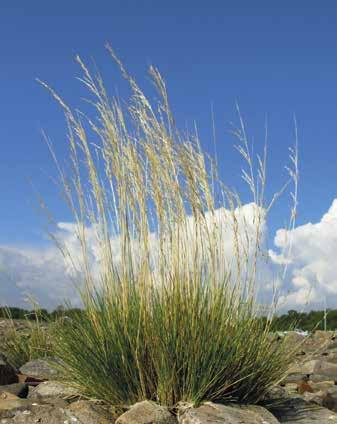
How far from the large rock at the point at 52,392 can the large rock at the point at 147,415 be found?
26.5 inches

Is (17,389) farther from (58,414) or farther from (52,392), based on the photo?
(58,414)

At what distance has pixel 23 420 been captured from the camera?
12.0 feet

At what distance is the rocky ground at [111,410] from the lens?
3461 millimetres

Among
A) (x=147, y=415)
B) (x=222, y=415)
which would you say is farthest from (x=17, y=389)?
(x=222, y=415)

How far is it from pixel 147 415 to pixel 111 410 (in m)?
0.41

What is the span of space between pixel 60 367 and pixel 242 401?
45.9 inches

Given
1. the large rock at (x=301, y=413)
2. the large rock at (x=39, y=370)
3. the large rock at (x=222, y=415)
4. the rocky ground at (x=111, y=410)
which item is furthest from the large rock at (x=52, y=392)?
the large rock at (x=301, y=413)

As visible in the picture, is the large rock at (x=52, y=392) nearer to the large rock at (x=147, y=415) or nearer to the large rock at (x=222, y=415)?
the large rock at (x=147, y=415)

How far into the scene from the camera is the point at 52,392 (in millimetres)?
4188

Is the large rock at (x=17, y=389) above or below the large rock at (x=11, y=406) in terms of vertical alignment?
above

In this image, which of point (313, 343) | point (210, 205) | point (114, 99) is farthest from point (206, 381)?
point (313, 343)

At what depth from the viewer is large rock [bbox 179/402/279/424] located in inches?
133

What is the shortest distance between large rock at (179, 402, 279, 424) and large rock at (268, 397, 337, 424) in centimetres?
31

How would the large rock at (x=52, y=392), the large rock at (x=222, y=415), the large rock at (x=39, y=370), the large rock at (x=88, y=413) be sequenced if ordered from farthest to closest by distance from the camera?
the large rock at (x=39, y=370), the large rock at (x=52, y=392), the large rock at (x=88, y=413), the large rock at (x=222, y=415)
